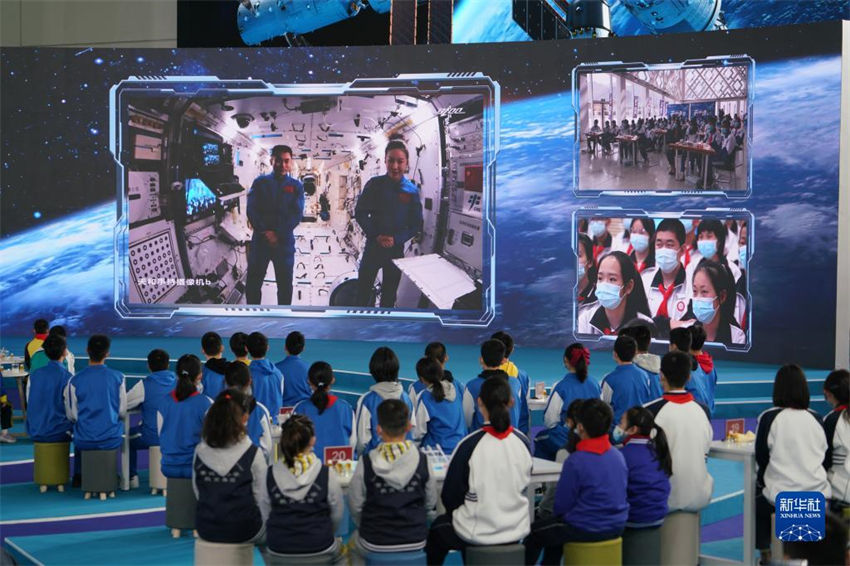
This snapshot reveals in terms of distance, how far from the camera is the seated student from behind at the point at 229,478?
443 centimetres

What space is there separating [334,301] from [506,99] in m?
3.53

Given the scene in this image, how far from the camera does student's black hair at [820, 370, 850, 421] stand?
5.08m

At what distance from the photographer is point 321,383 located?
18.5 feet

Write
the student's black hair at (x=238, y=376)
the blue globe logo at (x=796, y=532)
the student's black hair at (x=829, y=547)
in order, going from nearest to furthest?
the student's black hair at (x=829, y=547) < the blue globe logo at (x=796, y=532) < the student's black hair at (x=238, y=376)

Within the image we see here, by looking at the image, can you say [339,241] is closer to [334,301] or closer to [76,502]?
[334,301]

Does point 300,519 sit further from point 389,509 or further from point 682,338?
point 682,338

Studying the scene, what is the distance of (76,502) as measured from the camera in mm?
7055

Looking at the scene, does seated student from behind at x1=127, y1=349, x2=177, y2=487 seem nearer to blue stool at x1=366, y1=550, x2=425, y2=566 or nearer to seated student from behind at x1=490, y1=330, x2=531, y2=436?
seated student from behind at x1=490, y1=330, x2=531, y2=436

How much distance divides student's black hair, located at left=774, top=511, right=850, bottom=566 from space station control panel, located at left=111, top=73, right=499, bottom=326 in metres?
10.6

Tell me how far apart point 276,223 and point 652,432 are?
9481mm

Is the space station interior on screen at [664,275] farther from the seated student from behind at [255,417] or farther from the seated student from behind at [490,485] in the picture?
the seated student from behind at [490,485]

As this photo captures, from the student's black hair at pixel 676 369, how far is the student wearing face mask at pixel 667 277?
6.95 meters

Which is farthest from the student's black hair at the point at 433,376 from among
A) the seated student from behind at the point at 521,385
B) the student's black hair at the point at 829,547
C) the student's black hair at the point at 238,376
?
the student's black hair at the point at 829,547

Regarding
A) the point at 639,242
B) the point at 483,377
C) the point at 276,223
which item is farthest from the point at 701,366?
the point at 276,223
